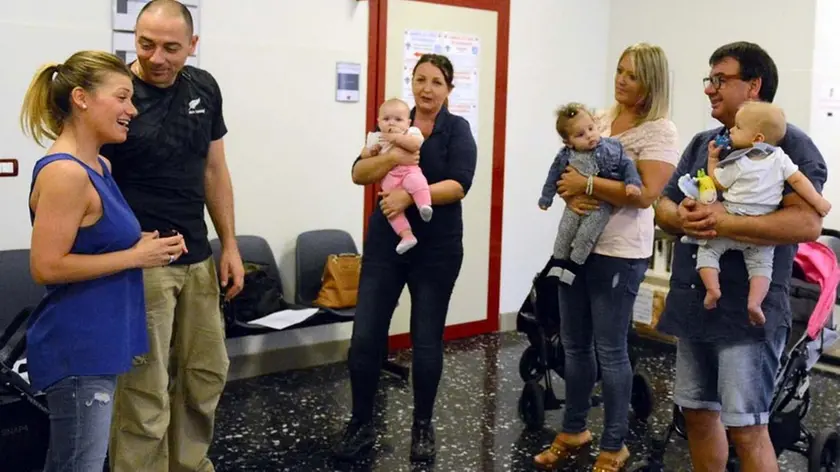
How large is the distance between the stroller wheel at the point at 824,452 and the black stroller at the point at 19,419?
253 cm

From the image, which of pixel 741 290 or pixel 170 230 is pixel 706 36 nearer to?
pixel 741 290

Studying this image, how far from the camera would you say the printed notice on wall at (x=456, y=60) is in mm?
4633

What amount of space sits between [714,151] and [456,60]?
8.39 feet

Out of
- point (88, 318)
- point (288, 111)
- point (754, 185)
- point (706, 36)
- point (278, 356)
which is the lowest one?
point (278, 356)

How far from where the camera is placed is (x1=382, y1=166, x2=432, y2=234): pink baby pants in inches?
118

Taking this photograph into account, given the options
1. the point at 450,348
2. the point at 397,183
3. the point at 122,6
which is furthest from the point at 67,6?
the point at 450,348

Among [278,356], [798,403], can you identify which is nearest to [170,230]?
[278,356]

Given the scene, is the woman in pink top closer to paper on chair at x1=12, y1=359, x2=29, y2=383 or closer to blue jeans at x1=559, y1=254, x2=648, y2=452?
blue jeans at x1=559, y1=254, x2=648, y2=452

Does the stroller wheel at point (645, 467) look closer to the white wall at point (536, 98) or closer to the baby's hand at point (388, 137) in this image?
the baby's hand at point (388, 137)

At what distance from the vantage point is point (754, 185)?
231cm

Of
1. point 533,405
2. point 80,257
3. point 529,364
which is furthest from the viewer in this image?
point 529,364

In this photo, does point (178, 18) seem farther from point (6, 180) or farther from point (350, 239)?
point (350, 239)

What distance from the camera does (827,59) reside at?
470 centimetres

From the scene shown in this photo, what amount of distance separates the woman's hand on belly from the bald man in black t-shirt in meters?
0.58
